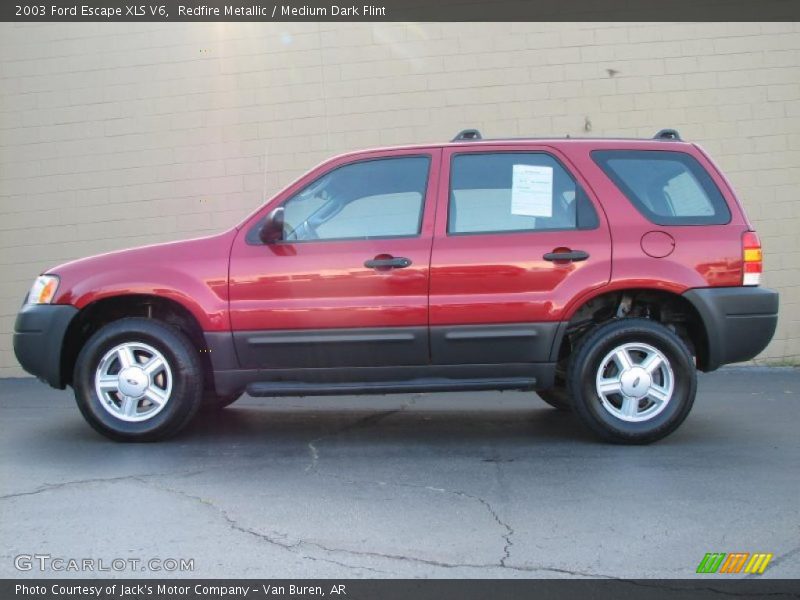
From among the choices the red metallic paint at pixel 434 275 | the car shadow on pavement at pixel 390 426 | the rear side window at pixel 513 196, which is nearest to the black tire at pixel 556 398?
the car shadow on pavement at pixel 390 426

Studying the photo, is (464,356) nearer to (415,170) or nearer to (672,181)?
(415,170)

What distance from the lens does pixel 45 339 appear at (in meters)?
5.79

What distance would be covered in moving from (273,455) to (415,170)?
1931 millimetres

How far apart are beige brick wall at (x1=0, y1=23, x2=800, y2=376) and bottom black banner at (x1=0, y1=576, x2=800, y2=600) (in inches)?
265

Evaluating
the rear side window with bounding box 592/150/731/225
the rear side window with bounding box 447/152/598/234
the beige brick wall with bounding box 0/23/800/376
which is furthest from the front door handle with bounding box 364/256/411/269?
Answer: the beige brick wall with bounding box 0/23/800/376

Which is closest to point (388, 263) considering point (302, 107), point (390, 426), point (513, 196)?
point (513, 196)

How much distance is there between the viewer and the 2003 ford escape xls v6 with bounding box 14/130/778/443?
18.3 ft

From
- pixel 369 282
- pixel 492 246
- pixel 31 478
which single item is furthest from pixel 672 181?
pixel 31 478

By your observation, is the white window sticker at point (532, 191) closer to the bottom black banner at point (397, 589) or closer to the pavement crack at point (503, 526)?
the pavement crack at point (503, 526)

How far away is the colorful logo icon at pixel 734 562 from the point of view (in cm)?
363

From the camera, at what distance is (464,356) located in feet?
18.4

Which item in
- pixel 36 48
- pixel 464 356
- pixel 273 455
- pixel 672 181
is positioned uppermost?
pixel 36 48

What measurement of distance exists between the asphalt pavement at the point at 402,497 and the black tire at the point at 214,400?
4.6 inches

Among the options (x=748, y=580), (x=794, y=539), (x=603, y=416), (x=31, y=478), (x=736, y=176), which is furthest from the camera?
(x=736, y=176)
